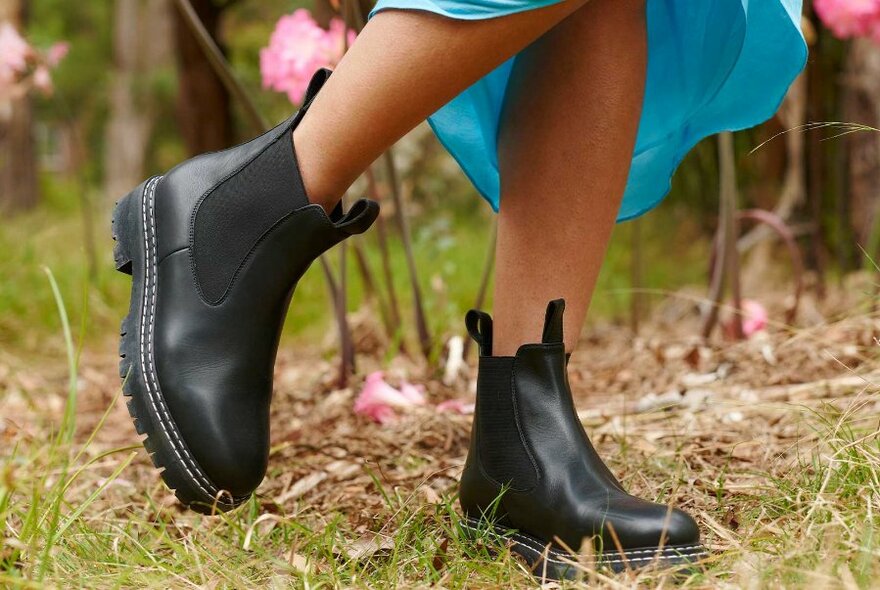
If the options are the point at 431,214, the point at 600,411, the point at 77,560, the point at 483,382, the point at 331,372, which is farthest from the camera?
the point at 431,214

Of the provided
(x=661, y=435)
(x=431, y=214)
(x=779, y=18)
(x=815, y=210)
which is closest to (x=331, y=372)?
(x=661, y=435)

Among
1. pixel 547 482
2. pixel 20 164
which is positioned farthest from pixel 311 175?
pixel 20 164

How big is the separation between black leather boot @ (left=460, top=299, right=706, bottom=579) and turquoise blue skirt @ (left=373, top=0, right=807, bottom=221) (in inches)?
11.5

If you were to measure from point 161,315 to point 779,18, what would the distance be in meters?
0.72

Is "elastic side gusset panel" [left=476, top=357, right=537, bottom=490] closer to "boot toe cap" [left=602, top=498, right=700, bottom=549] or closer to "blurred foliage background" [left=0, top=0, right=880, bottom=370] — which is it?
"boot toe cap" [left=602, top=498, right=700, bottom=549]

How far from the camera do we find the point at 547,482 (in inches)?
37.8

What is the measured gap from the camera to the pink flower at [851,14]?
85.1 inches

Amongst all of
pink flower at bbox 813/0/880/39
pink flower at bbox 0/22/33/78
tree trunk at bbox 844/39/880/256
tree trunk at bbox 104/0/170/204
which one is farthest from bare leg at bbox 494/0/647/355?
tree trunk at bbox 104/0/170/204

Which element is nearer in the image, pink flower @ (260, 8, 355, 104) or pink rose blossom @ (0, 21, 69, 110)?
pink flower @ (260, 8, 355, 104)

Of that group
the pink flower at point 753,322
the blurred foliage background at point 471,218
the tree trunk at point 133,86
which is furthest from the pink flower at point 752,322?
the tree trunk at point 133,86

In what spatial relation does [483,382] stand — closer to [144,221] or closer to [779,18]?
[144,221]

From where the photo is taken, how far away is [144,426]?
37.5 inches

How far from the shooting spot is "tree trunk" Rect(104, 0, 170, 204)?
27.7 ft

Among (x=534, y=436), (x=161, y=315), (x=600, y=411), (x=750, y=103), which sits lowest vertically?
(x=600, y=411)
